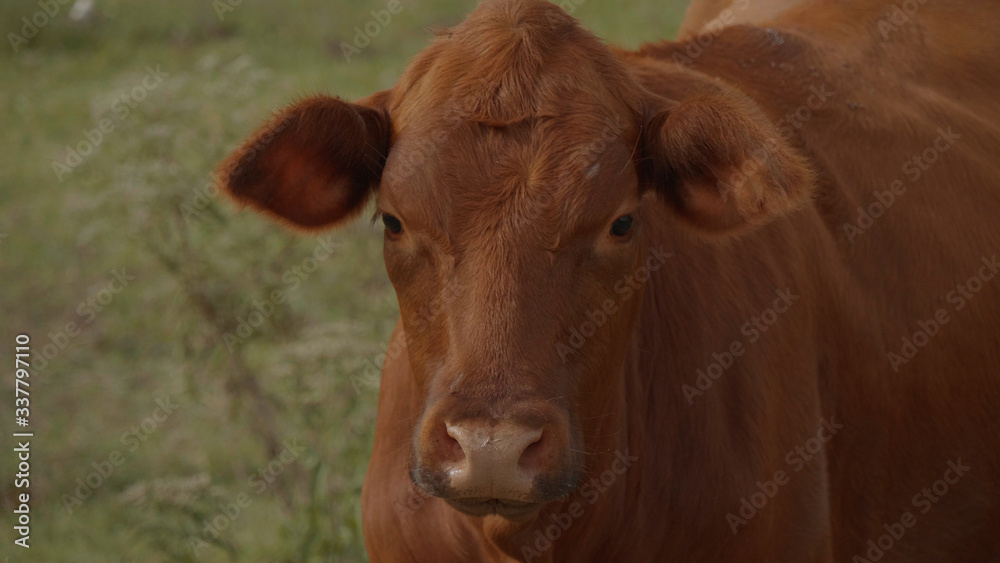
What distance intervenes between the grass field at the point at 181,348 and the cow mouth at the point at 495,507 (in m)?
1.59

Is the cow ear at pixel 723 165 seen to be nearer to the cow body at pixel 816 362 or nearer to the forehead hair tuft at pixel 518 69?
the forehead hair tuft at pixel 518 69

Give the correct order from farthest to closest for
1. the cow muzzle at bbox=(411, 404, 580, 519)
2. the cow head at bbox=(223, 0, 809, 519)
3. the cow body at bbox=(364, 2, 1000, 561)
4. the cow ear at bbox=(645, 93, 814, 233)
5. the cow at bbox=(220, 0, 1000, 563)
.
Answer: the cow body at bbox=(364, 2, 1000, 561) < the cow ear at bbox=(645, 93, 814, 233) < the cow at bbox=(220, 0, 1000, 563) < the cow head at bbox=(223, 0, 809, 519) < the cow muzzle at bbox=(411, 404, 580, 519)

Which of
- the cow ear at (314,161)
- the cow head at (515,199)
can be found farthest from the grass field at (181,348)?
the cow head at (515,199)

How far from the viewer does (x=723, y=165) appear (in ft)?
9.71

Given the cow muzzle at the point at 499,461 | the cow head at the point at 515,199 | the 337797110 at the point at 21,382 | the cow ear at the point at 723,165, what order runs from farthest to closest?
1. the 337797110 at the point at 21,382
2. the cow ear at the point at 723,165
3. the cow head at the point at 515,199
4. the cow muzzle at the point at 499,461

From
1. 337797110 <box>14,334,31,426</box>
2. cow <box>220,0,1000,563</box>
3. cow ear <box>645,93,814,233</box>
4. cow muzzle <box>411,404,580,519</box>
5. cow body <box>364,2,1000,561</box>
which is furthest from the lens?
337797110 <box>14,334,31,426</box>

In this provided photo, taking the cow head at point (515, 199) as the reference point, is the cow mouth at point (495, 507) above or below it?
below

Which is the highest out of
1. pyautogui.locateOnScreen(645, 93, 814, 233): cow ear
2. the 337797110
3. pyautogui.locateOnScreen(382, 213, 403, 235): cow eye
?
pyautogui.locateOnScreen(645, 93, 814, 233): cow ear

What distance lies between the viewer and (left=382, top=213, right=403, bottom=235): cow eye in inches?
114

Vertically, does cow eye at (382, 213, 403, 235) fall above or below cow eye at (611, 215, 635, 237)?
below

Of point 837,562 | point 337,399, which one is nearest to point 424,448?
point 837,562

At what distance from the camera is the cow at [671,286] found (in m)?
2.70

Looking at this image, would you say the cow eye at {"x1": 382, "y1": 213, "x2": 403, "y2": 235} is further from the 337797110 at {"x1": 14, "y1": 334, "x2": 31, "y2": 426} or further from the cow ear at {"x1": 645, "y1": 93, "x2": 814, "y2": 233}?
the 337797110 at {"x1": 14, "y1": 334, "x2": 31, "y2": 426}

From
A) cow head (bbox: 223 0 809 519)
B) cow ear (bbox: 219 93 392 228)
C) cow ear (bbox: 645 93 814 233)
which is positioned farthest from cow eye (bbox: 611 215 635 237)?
cow ear (bbox: 219 93 392 228)
